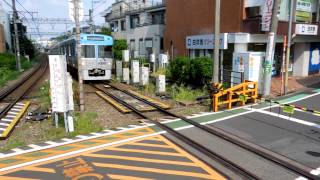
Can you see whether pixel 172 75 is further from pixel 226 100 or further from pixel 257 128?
pixel 257 128

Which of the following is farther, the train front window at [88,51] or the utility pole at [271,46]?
the train front window at [88,51]

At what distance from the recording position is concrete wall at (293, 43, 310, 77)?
2116 centimetres

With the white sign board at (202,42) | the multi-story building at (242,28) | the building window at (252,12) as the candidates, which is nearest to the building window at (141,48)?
the multi-story building at (242,28)

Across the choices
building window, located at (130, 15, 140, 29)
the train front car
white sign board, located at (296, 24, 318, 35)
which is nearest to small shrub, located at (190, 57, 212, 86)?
white sign board, located at (296, 24, 318, 35)

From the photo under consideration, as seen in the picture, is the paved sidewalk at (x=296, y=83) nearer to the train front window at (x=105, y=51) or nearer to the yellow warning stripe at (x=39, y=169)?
the train front window at (x=105, y=51)

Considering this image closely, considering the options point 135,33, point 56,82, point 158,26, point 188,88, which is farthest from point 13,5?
point 56,82

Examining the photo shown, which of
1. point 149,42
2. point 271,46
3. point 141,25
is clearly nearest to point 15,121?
point 271,46

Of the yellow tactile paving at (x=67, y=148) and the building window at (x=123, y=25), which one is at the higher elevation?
the building window at (x=123, y=25)

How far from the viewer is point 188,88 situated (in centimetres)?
1612

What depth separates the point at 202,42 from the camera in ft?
64.8

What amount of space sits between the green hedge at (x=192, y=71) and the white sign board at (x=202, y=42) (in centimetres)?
184

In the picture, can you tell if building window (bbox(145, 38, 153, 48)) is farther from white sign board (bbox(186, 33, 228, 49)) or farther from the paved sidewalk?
the paved sidewalk

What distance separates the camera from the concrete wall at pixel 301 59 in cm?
2116

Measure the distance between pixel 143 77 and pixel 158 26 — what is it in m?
14.3
